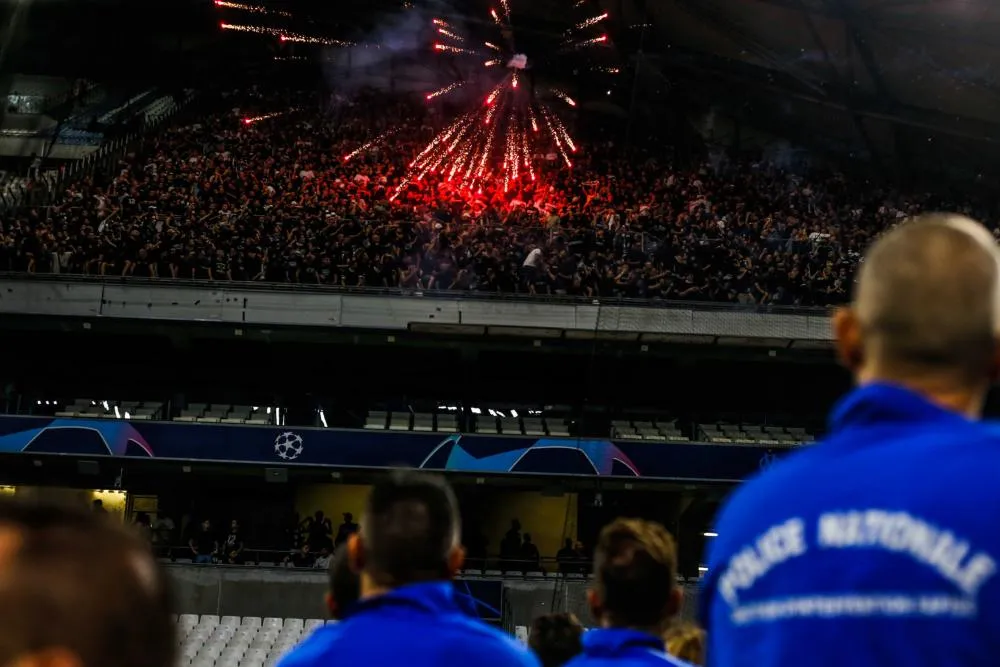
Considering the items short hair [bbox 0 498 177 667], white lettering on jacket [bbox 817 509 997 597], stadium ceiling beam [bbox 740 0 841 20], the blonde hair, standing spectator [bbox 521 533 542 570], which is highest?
stadium ceiling beam [bbox 740 0 841 20]

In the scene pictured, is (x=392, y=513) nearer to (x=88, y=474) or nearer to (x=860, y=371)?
(x=860, y=371)

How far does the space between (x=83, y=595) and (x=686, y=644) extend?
315 centimetres

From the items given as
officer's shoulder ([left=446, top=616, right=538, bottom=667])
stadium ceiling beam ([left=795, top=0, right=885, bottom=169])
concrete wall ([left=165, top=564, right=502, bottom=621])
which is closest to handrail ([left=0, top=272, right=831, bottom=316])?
concrete wall ([left=165, top=564, right=502, bottom=621])

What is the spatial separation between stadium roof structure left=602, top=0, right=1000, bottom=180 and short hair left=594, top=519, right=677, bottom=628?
2924 cm

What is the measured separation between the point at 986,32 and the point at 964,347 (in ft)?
102

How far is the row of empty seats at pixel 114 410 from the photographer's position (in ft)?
83.2

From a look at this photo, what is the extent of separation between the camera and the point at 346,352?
27797 mm

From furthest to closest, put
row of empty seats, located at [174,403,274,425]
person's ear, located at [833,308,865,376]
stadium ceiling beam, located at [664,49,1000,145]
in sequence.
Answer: stadium ceiling beam, located at [664,49,1000,145] → row of empty seats, located at [174,403,274,425] → person's ear, located at [833,308,865,376]

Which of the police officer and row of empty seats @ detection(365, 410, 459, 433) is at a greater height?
row of empty seats @ detection(365, 410, 459, 433)

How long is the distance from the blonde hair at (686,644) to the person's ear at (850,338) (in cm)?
239

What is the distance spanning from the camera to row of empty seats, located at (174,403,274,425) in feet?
83.7

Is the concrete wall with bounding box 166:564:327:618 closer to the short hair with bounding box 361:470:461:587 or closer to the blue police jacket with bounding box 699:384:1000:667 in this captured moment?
the short hair with bounding box 361:470:461:587

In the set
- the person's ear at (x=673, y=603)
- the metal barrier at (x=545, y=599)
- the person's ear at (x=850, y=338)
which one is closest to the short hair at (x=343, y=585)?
the person's ear at (x=673, y=603)

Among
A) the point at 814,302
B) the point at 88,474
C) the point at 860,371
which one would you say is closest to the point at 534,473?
the point at 814,302
